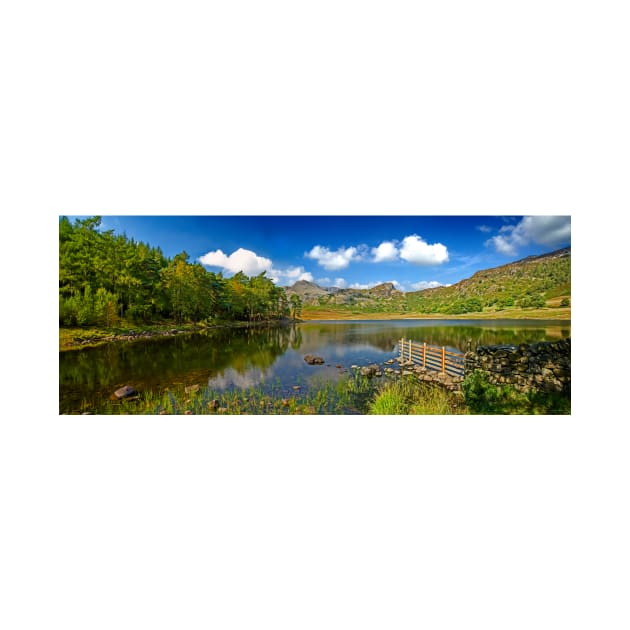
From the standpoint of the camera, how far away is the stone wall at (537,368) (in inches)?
143

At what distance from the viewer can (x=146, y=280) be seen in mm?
4082

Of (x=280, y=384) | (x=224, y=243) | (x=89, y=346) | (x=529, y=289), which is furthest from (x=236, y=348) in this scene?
(x=529, y=289)

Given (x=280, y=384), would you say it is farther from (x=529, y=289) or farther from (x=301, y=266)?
(x=529, y=289)

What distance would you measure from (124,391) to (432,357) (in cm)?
390

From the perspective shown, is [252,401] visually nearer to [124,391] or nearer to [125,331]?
[124,391]

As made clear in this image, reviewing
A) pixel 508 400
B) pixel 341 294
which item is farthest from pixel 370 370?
pixel 508 400

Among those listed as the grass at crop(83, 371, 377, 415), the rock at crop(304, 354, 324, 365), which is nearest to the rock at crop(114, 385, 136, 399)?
the grass at crop(83, 371, 377, 415)

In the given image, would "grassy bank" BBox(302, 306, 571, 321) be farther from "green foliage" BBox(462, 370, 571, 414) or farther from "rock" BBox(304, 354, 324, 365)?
"green foliage" BBox(462, 370, 571, 414)

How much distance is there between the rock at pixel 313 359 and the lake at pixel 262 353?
55mm

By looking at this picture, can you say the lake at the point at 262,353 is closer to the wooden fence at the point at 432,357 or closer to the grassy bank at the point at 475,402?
the wooden fence at the point at 432,357

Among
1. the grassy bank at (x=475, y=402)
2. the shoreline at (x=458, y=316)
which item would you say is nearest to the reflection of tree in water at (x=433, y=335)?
the shoreline at (x=458, y=316)

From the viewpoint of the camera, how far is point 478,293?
399cm

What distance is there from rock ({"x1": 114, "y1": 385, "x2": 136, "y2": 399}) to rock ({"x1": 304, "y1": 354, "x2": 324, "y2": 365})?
2.19 meters
